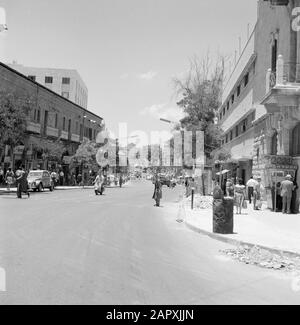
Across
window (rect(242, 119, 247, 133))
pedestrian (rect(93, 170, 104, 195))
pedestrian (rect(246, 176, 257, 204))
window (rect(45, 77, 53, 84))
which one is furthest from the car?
window (rect(45, 77, 53, 84))

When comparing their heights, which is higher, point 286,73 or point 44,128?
point 44,128

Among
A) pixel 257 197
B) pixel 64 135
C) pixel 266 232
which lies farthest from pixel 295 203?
pixel 64 135

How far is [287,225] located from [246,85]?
1953 cm

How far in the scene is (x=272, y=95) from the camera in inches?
717

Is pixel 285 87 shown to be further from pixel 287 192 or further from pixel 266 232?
pixel 266 232

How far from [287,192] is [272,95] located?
4195 mm

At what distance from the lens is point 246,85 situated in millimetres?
32438

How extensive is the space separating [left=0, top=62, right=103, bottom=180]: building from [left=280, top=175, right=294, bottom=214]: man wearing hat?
21883 mm

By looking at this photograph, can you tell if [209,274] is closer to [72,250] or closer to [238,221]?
[72,250]

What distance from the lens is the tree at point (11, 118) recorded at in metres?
29.8

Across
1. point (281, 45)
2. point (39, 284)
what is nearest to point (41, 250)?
point (39, 284)

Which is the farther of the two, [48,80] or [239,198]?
[48,80]

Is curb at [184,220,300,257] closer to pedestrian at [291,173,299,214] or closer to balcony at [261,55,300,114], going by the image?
pedestrian at [291,173,299,214]
